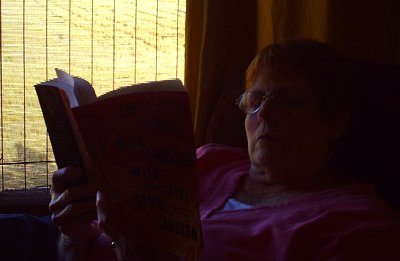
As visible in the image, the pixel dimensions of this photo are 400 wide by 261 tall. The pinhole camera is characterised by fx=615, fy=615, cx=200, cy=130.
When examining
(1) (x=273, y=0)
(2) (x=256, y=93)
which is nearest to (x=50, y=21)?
(1) (x=273, y=0)

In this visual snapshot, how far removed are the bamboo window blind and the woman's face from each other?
0.74 m

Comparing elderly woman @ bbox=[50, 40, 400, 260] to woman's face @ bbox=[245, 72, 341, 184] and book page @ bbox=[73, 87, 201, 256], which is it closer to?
woman's face @ bbox=[245, 72, 341, 184]

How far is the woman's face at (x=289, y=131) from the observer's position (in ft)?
4.13

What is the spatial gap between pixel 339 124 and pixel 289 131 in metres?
0.13

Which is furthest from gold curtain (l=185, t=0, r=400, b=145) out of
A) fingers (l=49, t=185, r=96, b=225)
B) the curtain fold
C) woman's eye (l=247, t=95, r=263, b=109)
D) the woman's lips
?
fingers (l=49, t=185, r=96, b=225)

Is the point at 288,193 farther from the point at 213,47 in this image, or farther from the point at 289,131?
the point at 213,47

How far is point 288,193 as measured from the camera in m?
1.29

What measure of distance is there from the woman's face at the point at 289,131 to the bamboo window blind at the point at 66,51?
0.74 meters

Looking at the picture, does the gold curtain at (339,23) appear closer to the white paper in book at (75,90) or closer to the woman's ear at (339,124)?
the woman's ear at (339,124)

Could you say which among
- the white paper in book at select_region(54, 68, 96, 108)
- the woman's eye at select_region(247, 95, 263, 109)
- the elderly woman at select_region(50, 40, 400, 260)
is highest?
the white paper in book at select_region(54, 68, 96, 108)

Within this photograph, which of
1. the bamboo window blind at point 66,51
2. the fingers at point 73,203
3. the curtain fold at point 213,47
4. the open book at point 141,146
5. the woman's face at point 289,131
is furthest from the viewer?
the bamboo window blind at point 66,51

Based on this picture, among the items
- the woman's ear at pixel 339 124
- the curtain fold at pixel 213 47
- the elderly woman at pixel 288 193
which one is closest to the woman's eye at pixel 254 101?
the elderly woman at pixel 288 193

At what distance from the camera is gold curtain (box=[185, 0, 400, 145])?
5.84ft

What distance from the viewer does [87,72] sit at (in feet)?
6.38
